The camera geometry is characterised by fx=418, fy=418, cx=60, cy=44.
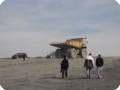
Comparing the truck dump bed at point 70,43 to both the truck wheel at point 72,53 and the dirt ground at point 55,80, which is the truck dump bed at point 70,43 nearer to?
the truck wheel at point 72,53

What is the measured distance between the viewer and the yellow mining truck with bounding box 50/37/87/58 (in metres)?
40.4

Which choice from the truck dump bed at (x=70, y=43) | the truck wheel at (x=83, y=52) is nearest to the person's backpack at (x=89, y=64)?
the truck dump bed at (x=70, y=43)

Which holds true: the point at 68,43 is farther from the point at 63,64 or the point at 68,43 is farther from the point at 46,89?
the point at 46,89

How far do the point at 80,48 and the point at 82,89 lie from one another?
26.0 metres

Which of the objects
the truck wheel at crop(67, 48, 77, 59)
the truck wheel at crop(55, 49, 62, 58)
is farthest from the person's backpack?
the truck wheel at crop(55, 49, 62, 58)

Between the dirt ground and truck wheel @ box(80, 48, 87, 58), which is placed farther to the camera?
Result: truck wheel @ box(80, 48, 87, 58)

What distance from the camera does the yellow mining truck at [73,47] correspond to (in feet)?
132

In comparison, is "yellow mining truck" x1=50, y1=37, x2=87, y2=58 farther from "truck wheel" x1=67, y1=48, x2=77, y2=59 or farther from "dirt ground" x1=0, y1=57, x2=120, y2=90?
"dirt ground" x1=0, y1=57, x2=120, y2=90

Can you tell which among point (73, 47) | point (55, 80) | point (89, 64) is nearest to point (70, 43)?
point (73, 47)

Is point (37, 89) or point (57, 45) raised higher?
point (57, 45)

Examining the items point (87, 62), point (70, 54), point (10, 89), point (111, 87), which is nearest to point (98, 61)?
point (87, 62)

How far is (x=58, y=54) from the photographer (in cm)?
4188

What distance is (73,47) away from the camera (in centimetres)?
4109

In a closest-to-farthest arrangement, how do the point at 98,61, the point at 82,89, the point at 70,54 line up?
the point at 82,89, the point at 98,61, the point at 70,54
